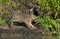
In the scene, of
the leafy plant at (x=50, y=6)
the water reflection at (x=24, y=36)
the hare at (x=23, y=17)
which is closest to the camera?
the water reflection at (x=24, y=36)

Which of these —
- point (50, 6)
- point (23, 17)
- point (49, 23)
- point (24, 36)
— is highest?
point (50, 6)

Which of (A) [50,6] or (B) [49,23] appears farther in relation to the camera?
(A) [50,6]

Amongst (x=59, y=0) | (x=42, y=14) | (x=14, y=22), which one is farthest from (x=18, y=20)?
(x=59, y=0)

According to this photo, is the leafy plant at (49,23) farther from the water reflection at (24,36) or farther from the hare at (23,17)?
the water reflection at (24,36)

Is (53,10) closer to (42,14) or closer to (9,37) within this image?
(42,14)

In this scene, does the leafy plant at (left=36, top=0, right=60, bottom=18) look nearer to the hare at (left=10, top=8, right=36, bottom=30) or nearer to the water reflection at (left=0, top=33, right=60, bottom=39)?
the hare at (left=10, top=8, right=36, bottom=30)

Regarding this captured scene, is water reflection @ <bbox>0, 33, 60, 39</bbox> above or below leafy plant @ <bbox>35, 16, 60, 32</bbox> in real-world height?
below

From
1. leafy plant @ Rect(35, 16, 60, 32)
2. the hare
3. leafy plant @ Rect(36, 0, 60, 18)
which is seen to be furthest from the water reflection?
leafy plant @ Rect(36, 0, 60, 18)

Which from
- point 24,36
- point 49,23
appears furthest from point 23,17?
point 24,36

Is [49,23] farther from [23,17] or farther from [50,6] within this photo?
[50,6]

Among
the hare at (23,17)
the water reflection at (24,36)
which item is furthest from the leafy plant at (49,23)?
the water reflection at (24,36)

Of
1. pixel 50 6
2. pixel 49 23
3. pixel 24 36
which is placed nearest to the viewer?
pixel 24 36

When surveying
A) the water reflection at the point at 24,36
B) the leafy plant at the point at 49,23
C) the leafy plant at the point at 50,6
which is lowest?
the water reflection at the point at 24,36

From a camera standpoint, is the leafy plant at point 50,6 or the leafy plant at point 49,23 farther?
the leafy plant at point 50,6
